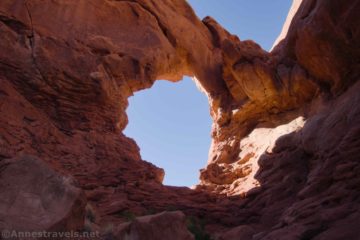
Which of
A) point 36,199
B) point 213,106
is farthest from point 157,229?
point 213,106

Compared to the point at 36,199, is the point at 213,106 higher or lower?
higher

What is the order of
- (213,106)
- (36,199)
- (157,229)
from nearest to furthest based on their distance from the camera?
(36,199), (157,229), (213,106)

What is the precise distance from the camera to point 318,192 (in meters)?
10.7

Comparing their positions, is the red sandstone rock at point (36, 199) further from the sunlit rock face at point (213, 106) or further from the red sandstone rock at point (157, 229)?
the sunlit rock face at point (213, 106)

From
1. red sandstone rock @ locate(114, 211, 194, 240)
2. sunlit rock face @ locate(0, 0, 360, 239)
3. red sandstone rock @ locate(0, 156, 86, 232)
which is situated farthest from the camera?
sunlit rock face @ locate(0, 0, 360, 239)

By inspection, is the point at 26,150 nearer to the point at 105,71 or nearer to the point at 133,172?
the point at 133,172

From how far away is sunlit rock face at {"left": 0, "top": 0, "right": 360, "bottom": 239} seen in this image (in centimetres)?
1148

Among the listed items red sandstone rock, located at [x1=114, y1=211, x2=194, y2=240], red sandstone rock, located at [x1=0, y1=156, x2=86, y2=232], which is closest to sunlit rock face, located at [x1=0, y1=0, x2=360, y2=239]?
red sandstone rock, located at [x1=114, y1=211, x2=194, y2=240]

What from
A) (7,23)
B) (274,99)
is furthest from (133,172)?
(274,99)

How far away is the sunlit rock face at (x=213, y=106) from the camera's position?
11477 millimetres

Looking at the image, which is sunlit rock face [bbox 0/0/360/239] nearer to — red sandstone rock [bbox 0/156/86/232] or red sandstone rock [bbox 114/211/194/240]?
red sandstone rock [bbox 114/211/194/240]

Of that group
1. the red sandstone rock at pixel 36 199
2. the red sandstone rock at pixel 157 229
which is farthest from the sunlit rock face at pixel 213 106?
the red sandstone rock at pixel 36 199

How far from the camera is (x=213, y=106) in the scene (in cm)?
2477

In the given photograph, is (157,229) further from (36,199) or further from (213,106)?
(213,106)
